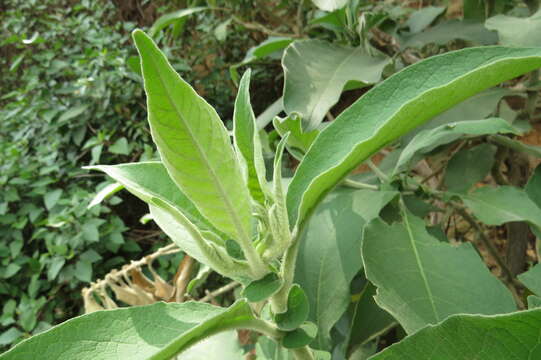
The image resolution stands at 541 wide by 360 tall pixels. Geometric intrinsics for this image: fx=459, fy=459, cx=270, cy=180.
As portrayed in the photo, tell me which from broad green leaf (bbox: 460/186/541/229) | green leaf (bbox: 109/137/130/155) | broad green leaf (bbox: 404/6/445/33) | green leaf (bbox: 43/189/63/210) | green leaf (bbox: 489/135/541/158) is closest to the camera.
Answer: broad green leaf (bbox: 460/186/541/229)

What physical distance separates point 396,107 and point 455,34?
62 centimetres

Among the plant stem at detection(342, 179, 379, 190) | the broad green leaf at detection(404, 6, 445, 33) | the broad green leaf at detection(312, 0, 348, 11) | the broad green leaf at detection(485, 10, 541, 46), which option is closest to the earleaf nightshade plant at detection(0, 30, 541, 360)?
the plant stem at detection(342, 179, 379, 190)

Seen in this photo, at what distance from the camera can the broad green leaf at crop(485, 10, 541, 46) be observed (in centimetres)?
66

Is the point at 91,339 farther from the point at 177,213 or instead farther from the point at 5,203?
the point at 5,203

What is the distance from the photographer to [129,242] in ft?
6.47

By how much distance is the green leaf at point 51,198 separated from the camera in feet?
5.91

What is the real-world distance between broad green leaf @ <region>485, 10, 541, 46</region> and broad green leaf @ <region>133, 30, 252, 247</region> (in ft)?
1.73

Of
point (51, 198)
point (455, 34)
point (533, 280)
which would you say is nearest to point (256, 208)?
point (533, 280)

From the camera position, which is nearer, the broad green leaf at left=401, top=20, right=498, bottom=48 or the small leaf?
the small leaf

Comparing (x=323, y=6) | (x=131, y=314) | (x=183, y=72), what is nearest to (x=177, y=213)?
(x=131, y=314)

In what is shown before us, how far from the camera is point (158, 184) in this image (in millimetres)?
454

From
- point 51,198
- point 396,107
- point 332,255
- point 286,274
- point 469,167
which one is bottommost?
point 51,198

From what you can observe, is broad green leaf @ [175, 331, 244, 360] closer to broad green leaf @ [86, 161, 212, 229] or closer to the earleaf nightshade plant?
the earleaf nightshade plant

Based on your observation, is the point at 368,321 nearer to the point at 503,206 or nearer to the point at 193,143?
the point at 503,206
